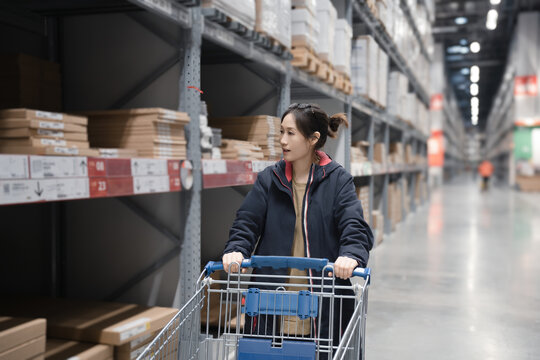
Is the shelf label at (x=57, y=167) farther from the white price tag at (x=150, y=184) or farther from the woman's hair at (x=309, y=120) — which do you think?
the woman's hair at (x=309, y=120)

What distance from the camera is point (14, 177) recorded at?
1.79 m

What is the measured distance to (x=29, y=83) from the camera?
3008 mm

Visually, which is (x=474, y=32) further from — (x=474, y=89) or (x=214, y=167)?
(x=214, y=167)

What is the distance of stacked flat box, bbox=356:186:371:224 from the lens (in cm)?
760

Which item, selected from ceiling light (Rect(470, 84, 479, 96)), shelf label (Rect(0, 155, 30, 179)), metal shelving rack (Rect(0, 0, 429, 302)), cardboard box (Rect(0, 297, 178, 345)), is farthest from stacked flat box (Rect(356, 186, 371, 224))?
ceiling light (Rect(470, 84, 479, 96))

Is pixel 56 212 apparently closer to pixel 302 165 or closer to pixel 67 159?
pixel 67 159

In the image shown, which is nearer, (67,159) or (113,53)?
(67,159)

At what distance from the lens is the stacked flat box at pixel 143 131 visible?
2840 millimetres

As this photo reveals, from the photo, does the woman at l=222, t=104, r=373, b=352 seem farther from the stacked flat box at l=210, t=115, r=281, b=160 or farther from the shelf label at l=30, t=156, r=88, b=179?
the stacked flat box at l=210, t=115, r=281, b=160

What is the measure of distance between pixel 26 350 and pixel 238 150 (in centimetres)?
200

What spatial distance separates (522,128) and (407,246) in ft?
63.8

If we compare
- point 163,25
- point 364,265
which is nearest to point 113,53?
point 163,25

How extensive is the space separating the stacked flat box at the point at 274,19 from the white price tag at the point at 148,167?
1.59 metres

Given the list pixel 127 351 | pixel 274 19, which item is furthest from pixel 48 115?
pixel 274 19
